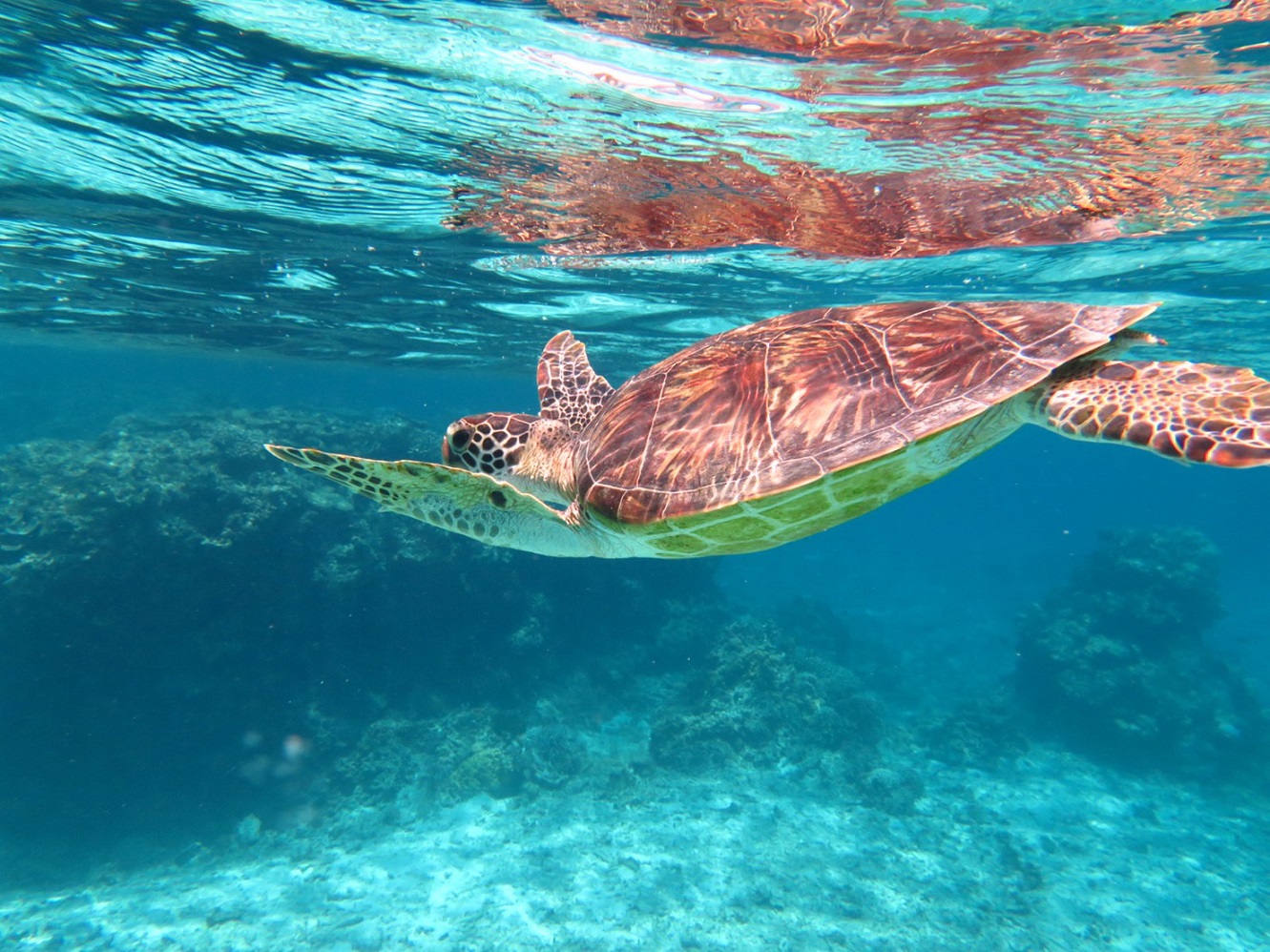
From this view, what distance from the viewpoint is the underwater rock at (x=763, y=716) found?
15.2 metres

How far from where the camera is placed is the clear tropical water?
6633 millimetres

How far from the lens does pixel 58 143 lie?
339 inches

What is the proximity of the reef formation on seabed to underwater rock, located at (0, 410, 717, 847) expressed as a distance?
6 centimetres

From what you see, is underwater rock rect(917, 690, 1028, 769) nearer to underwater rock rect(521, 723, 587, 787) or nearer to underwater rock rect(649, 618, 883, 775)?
underwater rock rect(649, 618, 883, 775)

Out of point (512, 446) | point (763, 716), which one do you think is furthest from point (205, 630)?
point (763, 716)

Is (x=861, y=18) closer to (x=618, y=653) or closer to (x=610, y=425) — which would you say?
(x=610, y=425)

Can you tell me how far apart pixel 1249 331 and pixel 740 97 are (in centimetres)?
1978

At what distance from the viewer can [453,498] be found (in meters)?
4.61

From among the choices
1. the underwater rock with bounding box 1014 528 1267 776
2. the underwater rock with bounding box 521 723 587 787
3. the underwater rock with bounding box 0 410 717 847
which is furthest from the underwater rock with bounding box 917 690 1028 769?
the underwater rock with bounding box 0 410 717 847

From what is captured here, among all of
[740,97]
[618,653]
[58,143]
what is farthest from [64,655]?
[740,97]

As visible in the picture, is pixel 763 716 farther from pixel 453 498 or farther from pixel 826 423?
pixel 826 423

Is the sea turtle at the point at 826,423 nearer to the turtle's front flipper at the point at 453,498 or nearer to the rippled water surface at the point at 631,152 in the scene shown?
the turtle's front flipper at the point at 453,498

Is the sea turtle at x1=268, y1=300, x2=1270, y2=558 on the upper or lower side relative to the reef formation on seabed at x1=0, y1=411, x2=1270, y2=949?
upper

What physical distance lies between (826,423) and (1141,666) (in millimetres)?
20467
